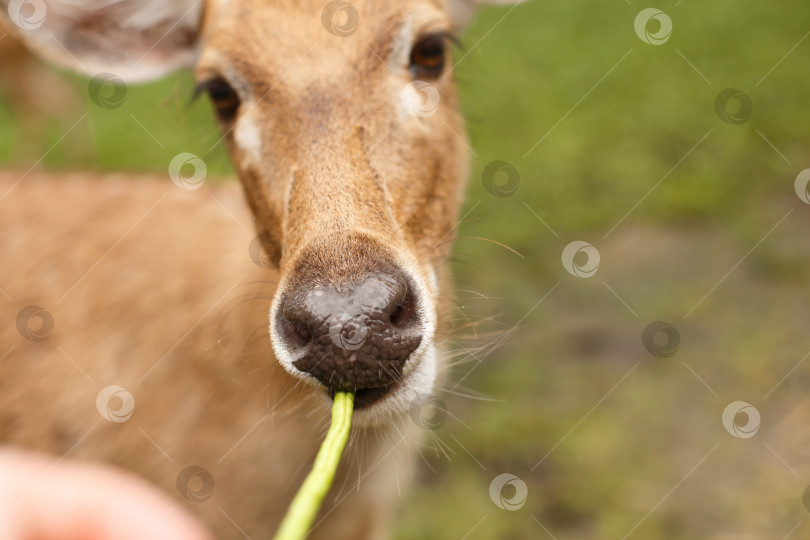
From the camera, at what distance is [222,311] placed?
3.68 meters

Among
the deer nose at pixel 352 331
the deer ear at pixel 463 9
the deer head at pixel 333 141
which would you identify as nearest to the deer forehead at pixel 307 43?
the deer head at pixel 333 141

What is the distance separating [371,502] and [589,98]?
620 cm

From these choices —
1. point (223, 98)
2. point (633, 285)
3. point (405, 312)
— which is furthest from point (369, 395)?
point (633, 285)

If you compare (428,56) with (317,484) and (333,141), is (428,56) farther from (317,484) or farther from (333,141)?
(317,484)

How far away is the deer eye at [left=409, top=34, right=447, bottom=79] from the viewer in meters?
3.22

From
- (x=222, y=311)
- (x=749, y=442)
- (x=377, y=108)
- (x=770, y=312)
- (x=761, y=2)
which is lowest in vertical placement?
(x=222, y=311)

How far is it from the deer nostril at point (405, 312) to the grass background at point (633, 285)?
950 mm

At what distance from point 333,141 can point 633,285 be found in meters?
3.95

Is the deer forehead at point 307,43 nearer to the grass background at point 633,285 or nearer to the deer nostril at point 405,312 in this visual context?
the grass background at point 633,285

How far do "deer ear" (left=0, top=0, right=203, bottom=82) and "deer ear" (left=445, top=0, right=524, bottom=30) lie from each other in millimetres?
1357

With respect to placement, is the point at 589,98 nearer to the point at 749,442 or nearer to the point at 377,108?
the point at 749,442

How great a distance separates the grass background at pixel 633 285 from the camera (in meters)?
4.81

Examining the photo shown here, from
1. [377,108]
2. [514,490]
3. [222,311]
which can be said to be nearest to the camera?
[377,108]

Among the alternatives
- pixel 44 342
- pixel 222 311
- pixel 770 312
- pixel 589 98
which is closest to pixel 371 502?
pixel 222 311
